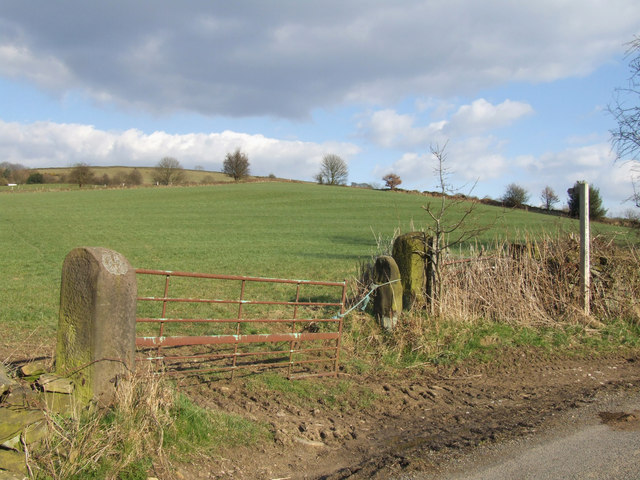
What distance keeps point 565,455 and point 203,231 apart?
29.3 metres

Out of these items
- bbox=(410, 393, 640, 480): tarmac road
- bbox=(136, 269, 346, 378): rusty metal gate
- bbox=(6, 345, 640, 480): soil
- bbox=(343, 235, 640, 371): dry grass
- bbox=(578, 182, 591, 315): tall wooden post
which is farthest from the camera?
bbox=(578, 182, 591, 315): tall wooden post

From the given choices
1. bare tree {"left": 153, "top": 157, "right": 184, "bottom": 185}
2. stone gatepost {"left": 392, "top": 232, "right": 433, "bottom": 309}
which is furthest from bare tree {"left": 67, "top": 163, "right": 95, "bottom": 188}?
stone gatepost {"left": 392, "top": 232, "right": 433, "bottom": 309}

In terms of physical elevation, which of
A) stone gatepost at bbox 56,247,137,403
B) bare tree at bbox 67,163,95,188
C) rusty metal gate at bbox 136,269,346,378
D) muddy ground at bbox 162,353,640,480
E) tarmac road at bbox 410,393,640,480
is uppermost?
bare tree at bbox 67,163,95,188

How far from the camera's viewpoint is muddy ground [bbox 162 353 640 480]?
4.31 metres

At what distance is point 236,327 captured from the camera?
893 cm

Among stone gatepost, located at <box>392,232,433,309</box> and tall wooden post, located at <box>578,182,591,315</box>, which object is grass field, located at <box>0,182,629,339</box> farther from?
tall wooden post, located at <box>578,182,591,315</box>

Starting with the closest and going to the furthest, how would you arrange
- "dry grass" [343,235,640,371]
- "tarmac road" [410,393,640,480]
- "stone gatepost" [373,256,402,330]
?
"tarmac road" [410,393,640,480], "dry grass" [343,235,640,371], "stone gatepost" [373,256,402,330]

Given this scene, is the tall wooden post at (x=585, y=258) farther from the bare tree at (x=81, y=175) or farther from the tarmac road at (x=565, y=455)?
the bare tree at (x=81, y=175)

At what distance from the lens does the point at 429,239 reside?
8.83 m

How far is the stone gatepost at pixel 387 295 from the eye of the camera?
26.8 ft

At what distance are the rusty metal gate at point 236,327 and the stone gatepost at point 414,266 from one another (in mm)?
1123

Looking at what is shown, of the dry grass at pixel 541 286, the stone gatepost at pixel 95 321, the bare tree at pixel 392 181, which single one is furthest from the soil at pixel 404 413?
the bare tree at pixel 392 181

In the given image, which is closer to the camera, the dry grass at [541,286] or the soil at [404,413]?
the soil at [404,413]

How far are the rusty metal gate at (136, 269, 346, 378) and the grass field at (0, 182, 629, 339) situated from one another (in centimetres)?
198
